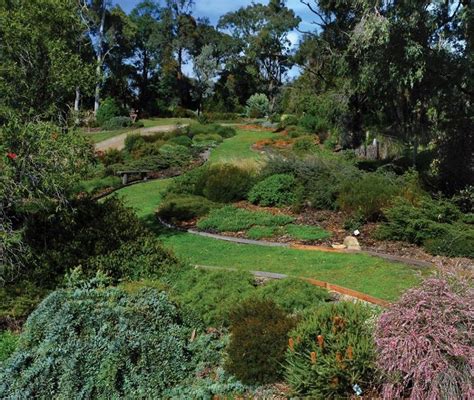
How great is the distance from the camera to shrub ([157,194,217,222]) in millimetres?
12422

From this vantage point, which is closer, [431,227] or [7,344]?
[7,344]

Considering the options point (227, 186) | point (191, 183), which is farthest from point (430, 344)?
point (191, 183)

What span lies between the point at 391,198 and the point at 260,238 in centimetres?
277

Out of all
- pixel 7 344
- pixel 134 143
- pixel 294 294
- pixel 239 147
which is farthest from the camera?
pixel 239 147

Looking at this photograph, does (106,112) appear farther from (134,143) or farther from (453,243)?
(453,243)

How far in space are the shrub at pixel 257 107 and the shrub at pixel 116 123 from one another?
1523 centimetres

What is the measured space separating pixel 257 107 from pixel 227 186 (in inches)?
1525

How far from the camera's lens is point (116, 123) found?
124 feet

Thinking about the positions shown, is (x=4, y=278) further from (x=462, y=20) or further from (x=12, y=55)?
(x=462, y=20)

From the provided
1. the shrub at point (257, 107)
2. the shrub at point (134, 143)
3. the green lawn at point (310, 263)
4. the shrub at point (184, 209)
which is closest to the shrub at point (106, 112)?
the shrub at point (257, 107)

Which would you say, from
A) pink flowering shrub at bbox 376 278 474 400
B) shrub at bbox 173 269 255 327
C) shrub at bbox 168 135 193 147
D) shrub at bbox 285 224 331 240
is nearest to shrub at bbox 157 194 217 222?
shrub at bbox 285 224 331 240

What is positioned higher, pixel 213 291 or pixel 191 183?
pixel 191 183

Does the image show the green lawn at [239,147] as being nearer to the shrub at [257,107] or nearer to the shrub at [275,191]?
the shrub at [275,191]

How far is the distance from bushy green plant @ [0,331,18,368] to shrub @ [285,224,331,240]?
19.2 ft
